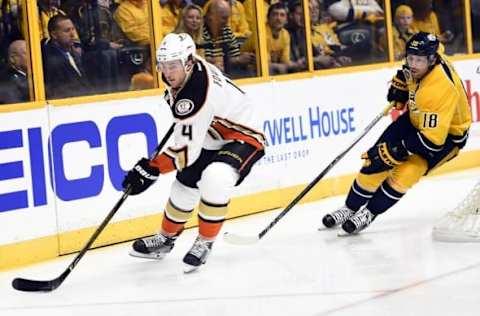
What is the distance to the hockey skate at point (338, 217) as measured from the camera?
5.48m

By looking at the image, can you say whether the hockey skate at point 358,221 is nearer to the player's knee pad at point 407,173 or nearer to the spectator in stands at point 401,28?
the player's knee pad at point 407,173

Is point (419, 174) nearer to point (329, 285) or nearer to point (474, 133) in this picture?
point (329, 285)

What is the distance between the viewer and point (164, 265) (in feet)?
16.0

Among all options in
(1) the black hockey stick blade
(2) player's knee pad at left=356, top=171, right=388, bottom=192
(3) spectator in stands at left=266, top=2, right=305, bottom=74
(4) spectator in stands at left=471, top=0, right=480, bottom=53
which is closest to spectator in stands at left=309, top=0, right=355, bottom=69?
(3) spectator in stands at left=266, top=2, right=305, bottom=74

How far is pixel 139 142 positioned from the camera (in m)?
5.70

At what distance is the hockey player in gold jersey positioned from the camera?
5062 millimetres

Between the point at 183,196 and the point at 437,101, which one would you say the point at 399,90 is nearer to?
the point at 437,101

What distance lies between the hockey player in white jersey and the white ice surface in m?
0.26

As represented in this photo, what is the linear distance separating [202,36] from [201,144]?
5.63ft

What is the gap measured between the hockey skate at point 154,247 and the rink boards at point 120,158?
51 centimetres

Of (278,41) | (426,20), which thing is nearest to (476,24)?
(426,20)

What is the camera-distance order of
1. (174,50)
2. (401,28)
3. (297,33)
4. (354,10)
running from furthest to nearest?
(401,28) < (354,10) < (297,33) < (174,50)

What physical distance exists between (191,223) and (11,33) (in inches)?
57.8

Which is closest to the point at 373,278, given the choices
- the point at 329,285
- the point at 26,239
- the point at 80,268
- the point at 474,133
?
the point at 329,285
